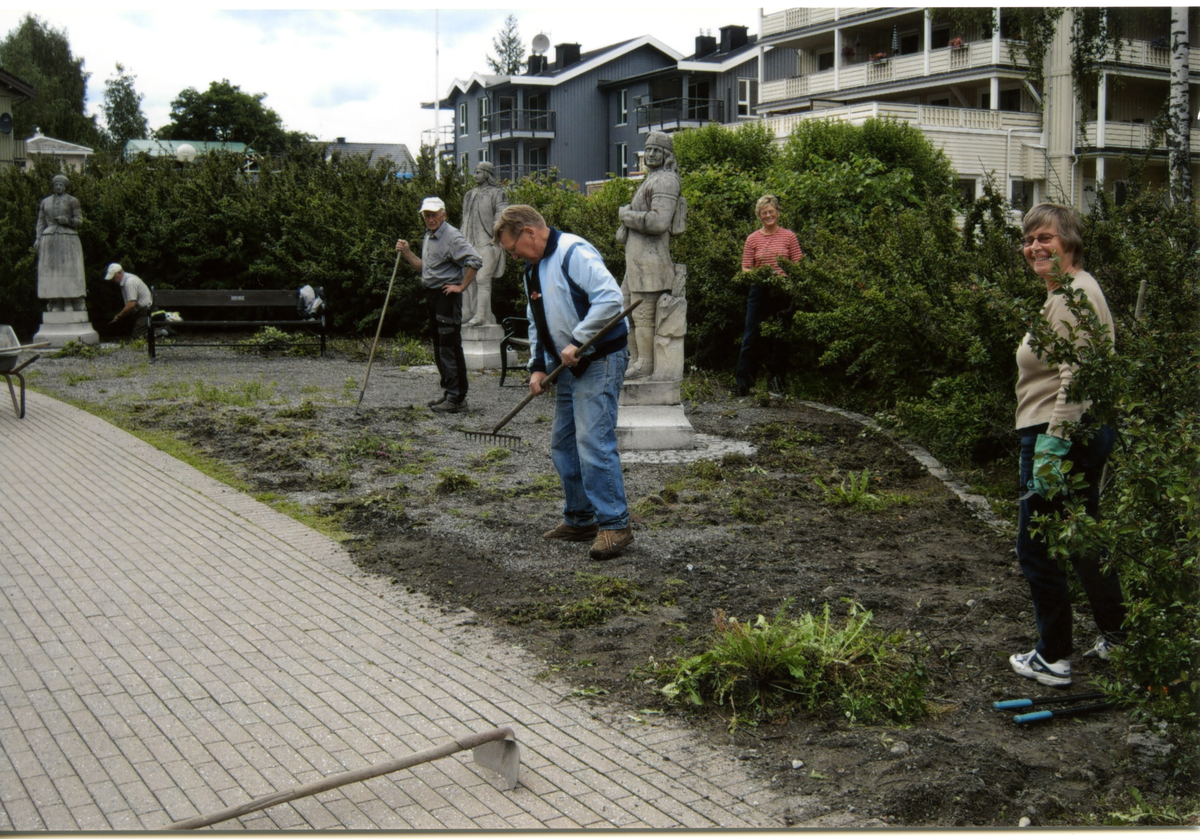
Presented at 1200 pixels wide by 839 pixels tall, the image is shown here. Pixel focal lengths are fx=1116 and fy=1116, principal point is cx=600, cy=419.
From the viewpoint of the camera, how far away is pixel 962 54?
120ft

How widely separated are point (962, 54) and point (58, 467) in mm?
34336

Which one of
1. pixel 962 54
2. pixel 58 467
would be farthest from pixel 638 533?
pixel 962 54

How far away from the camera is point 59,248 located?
704 inches

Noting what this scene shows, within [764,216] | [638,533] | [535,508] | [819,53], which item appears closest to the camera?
[638,533]

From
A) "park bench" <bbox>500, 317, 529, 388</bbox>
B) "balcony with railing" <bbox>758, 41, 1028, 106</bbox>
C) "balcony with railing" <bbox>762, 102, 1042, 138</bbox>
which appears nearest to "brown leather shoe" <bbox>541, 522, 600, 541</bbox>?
"park bench" <bbox>500, 317, 529, 388</bbox>

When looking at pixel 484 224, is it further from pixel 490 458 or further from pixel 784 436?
pixel 784 436

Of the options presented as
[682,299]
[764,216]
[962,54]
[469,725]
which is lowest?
[469,725]

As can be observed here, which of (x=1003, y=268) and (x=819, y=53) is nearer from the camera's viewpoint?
(x=1003, y=268)

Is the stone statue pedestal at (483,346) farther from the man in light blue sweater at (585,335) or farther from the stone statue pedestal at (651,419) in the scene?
the man in light blue sweater at (585,335)

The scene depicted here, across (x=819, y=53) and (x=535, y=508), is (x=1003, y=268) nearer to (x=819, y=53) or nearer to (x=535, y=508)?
(x=535, y=508)

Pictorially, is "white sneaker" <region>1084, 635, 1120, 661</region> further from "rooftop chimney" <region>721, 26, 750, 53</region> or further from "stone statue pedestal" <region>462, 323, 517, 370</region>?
"rooftop chimney" <region>721, 26, 750, 53</region>

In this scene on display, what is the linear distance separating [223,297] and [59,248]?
2.90 meters

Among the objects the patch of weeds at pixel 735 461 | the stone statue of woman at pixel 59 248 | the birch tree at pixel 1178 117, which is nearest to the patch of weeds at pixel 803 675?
the patch of weeds at pixel 735 461

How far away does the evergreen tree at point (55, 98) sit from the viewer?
31.1 metres
